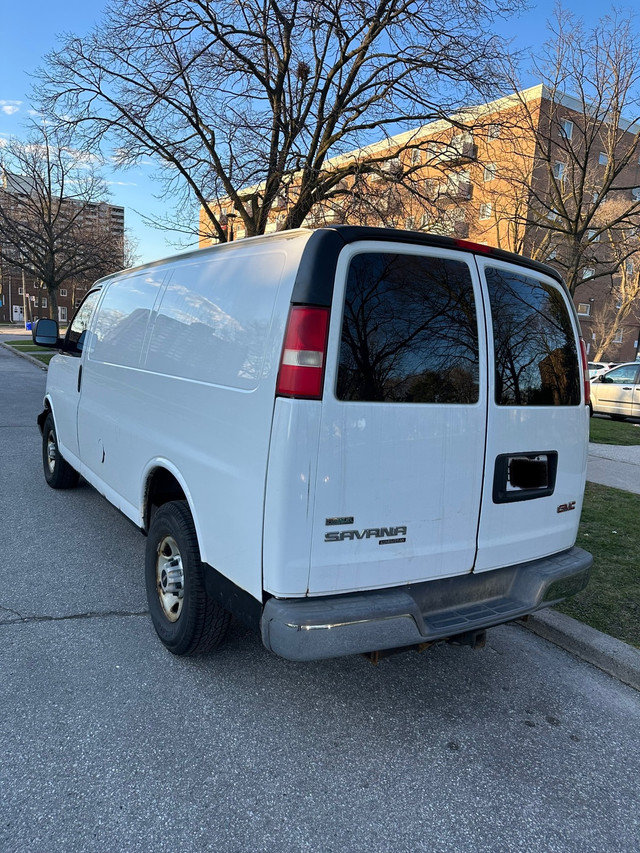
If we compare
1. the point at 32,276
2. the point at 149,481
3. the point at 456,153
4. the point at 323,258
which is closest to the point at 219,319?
the point at 323,258

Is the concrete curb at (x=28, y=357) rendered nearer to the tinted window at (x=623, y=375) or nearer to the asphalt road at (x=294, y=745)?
the tinted window at (x=623, y=375)

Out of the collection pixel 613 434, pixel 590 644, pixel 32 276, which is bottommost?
pixel 590 644

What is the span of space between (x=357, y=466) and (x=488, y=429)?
71 cm

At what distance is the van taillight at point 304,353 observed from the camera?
7.52ft

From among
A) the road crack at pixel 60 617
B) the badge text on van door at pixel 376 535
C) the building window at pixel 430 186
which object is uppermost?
the building window at pixel 430 186

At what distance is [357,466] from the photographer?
2.36 metres

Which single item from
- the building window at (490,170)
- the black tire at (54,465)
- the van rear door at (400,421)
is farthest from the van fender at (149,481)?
the building window at (490,170)

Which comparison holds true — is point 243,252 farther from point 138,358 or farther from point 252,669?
point 252,669

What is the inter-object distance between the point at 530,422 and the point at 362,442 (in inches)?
38.4

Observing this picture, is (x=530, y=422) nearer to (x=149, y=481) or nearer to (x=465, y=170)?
(x=149, y=481)

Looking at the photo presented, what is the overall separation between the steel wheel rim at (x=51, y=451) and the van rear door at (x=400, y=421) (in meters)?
4.63

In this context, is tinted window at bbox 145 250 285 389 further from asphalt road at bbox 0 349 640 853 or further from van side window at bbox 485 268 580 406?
asphalt road at bbox 0 349 640 853

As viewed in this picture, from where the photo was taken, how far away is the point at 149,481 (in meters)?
3.55

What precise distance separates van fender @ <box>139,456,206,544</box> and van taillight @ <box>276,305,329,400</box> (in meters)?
0.95
